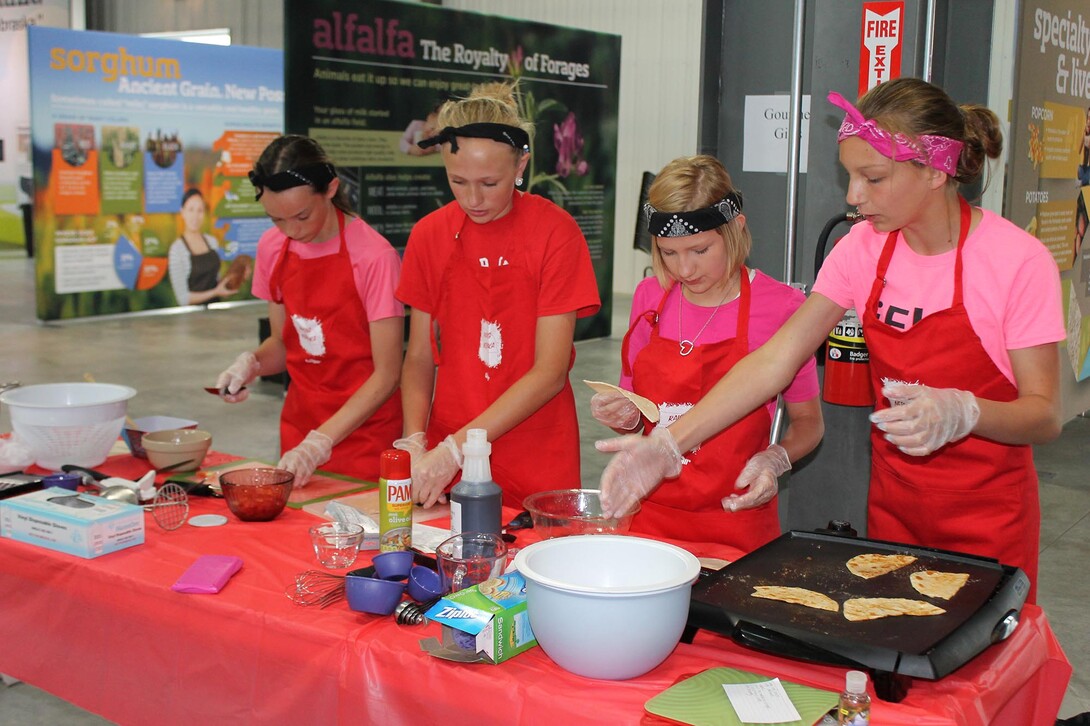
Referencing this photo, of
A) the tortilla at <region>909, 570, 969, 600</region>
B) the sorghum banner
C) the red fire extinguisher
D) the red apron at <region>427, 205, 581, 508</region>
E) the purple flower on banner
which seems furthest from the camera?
the purple flower on banner

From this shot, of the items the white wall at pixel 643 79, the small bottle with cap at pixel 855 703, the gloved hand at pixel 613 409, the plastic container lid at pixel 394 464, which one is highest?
the white wall at pixel 643 79

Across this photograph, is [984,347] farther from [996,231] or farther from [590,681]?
[590,681]

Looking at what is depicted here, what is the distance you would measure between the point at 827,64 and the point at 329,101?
4.04 metres

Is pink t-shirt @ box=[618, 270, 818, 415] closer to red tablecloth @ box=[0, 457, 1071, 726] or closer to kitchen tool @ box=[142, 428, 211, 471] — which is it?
red tablecloth @ box=[0, 457, 1071, 726]

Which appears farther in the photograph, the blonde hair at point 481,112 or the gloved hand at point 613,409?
the blonde hair at point 481,112

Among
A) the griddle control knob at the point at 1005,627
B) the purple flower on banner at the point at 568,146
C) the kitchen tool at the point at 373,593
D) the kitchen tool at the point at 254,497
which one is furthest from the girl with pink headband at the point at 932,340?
the purple flower on banner at the point at 568,146

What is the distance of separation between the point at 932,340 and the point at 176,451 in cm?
170

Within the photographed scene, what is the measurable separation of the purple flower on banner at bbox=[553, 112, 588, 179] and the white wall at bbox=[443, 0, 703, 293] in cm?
238

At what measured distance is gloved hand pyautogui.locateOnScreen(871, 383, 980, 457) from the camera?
5.60 ft

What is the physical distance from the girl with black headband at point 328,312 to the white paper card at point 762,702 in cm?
141

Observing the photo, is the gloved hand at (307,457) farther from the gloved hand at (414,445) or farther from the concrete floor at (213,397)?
the concrete floor at (213,397)

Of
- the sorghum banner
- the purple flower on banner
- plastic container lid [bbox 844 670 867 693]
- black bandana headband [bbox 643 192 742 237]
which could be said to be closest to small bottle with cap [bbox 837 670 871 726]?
plastic container lid [bbox 844 670 867 693]

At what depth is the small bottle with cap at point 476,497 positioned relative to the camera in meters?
1.81

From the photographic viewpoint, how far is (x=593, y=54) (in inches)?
352
